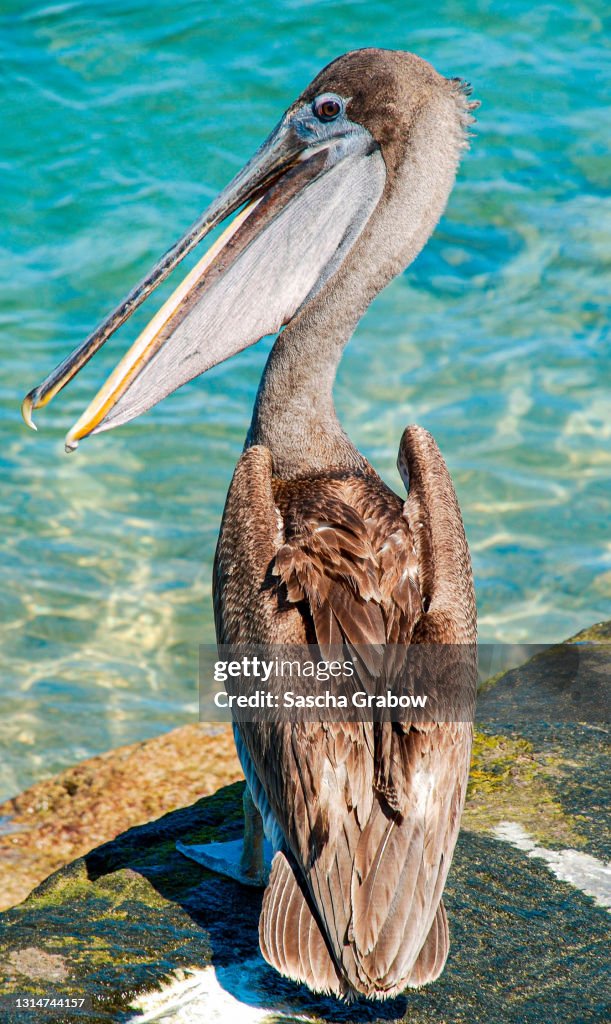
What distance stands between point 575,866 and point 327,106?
2555 mm

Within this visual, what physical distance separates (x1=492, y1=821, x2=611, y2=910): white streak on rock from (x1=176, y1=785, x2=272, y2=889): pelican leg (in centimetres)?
75

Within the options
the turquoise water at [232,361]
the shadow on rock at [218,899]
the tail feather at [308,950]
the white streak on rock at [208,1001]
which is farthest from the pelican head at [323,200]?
the turquoise water at [232,361]

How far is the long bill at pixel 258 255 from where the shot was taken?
144 inches

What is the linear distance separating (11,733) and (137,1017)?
345 cm

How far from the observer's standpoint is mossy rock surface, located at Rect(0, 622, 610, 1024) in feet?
9.31

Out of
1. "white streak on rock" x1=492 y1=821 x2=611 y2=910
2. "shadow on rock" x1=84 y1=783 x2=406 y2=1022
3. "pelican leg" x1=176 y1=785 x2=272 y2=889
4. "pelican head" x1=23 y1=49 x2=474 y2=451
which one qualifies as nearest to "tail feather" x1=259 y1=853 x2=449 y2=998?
"shadow on rock" x1=84 y1=783 x2=406 y2=1022

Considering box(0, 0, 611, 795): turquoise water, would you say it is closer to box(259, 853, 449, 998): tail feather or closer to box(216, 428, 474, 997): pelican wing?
box(216, 428, 474, 997): pelican wing

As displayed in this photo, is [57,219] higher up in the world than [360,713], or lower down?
higher up

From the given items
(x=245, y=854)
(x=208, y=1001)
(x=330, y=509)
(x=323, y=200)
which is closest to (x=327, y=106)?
(x=323, y=200)

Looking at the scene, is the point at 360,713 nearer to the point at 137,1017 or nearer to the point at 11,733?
the point at 137,1017

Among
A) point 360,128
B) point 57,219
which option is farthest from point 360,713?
point 57,219

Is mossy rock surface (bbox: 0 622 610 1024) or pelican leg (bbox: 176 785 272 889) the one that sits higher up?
pelican leg (bbox: 176 785 272 889)

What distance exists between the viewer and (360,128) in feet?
12.6

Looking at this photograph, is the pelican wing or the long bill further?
the long bill
